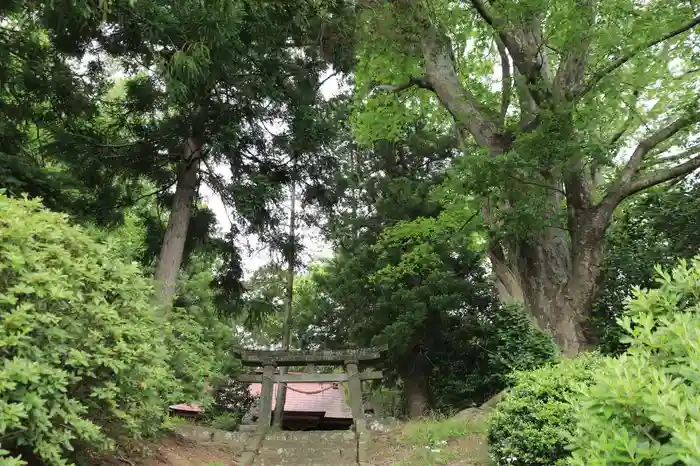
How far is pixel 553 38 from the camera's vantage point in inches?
310

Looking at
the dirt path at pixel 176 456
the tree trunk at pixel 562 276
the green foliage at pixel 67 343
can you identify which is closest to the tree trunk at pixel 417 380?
the tree trunk at pixel 562 276

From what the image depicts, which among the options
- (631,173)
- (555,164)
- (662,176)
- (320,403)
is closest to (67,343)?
(555,164)

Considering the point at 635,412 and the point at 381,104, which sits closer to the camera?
the point at 635,412

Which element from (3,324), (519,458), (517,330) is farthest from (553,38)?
(3,324)

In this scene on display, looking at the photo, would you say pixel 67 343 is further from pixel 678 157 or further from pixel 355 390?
pixel 678 157

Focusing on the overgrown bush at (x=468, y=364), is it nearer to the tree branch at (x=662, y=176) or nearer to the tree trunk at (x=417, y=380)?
the tree trunk at (x=417, y=380)

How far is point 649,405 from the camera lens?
1544 mm

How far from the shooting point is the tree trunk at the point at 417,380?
13.0 m

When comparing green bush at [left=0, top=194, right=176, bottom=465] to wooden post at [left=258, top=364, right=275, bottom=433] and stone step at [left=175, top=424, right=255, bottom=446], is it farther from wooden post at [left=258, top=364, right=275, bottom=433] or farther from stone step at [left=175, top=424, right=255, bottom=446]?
wooden post at [left=258, top=364, right=275, bottom=433]

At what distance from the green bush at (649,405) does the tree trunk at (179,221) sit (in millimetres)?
6558

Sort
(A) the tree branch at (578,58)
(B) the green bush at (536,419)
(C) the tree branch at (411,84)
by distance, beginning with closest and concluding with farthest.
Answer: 1. (B) the green bush at (536,419)
2. (A) the tree branch at (578,58)
3. (C) the tree branch at (411,84)

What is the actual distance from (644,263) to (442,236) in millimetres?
4096

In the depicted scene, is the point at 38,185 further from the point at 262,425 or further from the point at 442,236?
the point at 442,236

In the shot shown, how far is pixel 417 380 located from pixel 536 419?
883 centimetres
